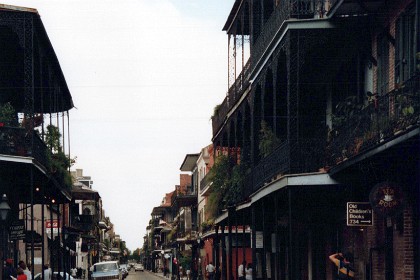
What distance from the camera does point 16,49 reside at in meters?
26.4

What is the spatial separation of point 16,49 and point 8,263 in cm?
577

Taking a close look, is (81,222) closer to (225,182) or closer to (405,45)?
(225,182)

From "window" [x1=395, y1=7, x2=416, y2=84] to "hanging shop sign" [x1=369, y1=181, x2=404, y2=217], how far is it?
248 centimetres

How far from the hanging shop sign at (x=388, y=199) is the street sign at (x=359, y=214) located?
226 cm

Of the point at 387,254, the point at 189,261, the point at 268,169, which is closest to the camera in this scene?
the point at 387,254

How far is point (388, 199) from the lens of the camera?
51.8 ft

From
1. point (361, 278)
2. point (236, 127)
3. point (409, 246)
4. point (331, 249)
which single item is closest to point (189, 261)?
point (236, 127)

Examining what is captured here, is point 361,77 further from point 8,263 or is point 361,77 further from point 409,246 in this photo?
point 8,263

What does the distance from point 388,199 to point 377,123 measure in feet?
4.43

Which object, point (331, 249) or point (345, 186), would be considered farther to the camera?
point (331, 249)

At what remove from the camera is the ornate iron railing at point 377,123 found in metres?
14.1

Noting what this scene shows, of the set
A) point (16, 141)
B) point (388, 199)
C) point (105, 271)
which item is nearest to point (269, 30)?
point (16, 141)

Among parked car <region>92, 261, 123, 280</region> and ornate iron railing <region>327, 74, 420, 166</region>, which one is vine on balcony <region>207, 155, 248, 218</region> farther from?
parked car <region>92, 261, 123, 280</region>

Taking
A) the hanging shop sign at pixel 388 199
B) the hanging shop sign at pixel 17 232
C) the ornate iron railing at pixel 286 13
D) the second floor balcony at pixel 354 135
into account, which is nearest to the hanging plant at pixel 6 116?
the hanging shop sign at pixel 17 232
